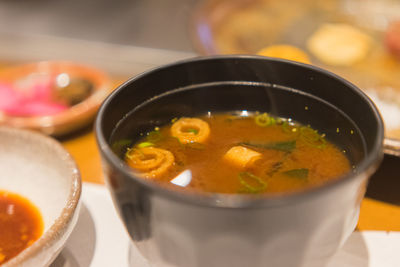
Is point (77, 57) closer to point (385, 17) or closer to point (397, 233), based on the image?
point (385, 17)

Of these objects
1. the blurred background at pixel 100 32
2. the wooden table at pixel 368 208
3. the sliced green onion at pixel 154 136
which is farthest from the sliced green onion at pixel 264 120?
the blurred background at pixel 100 32

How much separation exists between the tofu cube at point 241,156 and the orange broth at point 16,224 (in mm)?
547

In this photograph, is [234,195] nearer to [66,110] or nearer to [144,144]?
[144,144]

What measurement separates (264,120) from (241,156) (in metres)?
0.18

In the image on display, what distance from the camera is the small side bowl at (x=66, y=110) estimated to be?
1.68 metres

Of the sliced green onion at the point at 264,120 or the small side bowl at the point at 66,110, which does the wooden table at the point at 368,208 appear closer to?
the small side bowl at the point at 66,110

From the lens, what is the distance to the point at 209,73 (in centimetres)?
111

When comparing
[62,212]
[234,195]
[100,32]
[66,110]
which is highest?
[234,195]

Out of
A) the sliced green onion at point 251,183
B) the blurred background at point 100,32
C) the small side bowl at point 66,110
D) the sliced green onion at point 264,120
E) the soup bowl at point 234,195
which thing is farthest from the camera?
the blurred background at point 100,32

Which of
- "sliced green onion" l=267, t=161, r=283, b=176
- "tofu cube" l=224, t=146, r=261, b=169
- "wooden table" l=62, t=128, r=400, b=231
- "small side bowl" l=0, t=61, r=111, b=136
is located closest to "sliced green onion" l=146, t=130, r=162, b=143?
"tofu cube" l=224, t=146, r=261, b=169

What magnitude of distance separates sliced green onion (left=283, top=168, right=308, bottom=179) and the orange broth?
0.66 metres

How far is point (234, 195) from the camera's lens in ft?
2.48

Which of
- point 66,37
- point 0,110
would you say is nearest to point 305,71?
point 0,110

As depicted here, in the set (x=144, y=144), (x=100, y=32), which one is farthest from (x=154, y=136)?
(x=100, y=32)
